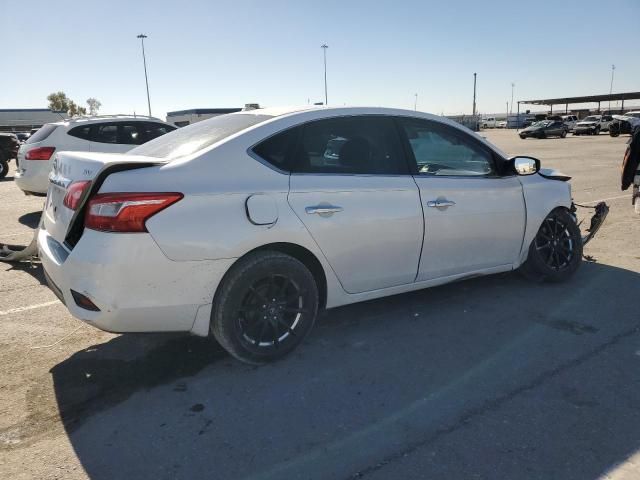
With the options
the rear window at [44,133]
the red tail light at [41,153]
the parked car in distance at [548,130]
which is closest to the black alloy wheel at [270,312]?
the red tail light at [41,153]

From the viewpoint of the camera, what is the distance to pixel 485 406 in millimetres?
2914

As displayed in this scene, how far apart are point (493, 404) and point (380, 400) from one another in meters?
0.62

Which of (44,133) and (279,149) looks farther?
(44,133)

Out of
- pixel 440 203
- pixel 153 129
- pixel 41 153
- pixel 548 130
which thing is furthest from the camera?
pixel 548 130

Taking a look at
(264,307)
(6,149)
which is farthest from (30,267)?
(6,149)

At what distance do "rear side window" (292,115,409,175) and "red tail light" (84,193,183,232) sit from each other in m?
0.97

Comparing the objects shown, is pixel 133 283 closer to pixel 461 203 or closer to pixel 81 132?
pixel 461 203

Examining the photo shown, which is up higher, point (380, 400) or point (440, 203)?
point (440, 203)

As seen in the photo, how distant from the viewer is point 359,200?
3.60m

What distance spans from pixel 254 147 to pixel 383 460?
6.47ft

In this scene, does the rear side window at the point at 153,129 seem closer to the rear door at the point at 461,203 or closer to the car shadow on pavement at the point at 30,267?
the car shadow on pavement at the point at 30,267

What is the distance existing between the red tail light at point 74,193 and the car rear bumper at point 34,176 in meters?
6.33

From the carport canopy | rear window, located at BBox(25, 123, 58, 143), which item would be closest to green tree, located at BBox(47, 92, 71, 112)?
the carport canopy

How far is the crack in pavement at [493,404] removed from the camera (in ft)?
8.07
